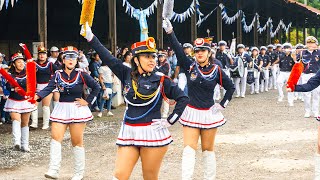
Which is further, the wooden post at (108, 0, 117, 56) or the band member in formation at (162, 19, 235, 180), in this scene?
the wooden post at (108, 0, 117, 56)

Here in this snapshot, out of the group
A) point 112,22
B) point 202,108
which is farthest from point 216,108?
point 112,22

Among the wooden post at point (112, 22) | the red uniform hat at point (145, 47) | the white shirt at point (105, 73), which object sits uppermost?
the wooden post at point (112, 22)

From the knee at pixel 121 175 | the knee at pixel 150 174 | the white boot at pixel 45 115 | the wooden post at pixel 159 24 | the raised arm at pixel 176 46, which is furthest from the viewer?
the wooden post at pixel 159 24

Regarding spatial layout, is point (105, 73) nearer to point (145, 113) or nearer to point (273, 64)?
point (145, 113)

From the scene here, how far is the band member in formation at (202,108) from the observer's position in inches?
281

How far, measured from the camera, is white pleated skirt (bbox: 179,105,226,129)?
7.14 m

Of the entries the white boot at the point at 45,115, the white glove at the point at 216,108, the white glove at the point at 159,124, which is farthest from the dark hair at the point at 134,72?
the white boot at the point at 45,115

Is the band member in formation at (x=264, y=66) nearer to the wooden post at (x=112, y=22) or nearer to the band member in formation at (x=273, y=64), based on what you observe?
the band member in formation at (x=273, y=64)

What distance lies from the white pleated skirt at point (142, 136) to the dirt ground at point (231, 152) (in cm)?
242

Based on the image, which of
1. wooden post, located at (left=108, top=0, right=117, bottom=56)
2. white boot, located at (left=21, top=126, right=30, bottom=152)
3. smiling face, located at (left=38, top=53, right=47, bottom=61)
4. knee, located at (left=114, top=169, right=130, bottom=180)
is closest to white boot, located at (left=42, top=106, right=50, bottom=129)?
smiling face, located at (left=38, top=53, right=47, bottom=61)

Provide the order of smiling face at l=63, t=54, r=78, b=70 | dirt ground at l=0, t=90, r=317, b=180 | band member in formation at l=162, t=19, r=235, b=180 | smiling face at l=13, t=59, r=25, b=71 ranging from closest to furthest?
band member in formation at l=162, t=19, r=235, b=180, smiling face at l=63, t=54, r=78, b=70, dirt ground at l=0, t=90, r=317, b=180, smiling face at l=13, t=59, r=25, b=71

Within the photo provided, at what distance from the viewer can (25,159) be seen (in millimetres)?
9719

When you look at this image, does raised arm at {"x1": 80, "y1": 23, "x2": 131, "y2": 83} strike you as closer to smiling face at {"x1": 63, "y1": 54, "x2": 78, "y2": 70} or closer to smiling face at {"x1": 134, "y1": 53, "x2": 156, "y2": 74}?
smiling face at {"x1": 134, "y1": 53, "x2": 156, "y2": 74}

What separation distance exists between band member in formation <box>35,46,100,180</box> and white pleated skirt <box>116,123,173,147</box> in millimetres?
2326
